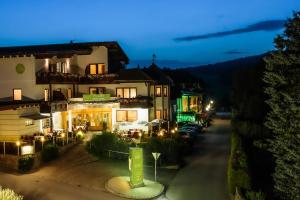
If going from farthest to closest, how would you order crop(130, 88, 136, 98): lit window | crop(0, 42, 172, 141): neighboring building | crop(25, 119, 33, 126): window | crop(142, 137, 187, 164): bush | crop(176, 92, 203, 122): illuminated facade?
1. crop(176, 92, 203, 122): illuminated facade
2. crop(130, 88, 136, 98): lit window
3. crop(0, 42, 172, 141): neighboring building
4. crop(25, 119, 33, 126): window
5. crop(142, 137, 187, 164): bush

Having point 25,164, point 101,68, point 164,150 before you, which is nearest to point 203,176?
point 164,150

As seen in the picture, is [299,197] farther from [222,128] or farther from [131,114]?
[222,128]

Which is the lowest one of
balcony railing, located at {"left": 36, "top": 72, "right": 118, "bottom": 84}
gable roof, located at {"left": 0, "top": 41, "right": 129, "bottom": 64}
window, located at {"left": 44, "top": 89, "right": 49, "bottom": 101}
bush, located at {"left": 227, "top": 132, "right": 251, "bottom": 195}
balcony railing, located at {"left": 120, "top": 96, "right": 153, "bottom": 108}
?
bush, located at {"left": 227, "top": 132, "right": 251, "bottom": 195}

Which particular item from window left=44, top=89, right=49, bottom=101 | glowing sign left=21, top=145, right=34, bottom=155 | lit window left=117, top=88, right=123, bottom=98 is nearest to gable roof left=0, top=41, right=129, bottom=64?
window left=44, top=89, right=49, bottom=101

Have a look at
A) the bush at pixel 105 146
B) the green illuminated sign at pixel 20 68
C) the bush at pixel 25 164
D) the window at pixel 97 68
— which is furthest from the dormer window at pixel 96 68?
the bush at pixel 25 164

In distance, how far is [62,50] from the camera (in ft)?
127

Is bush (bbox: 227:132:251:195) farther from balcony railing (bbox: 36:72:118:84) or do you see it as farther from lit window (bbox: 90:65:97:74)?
lit window (bbox: 90:65:97:74)

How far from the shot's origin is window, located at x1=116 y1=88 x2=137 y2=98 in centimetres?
4109

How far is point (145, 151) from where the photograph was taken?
1152 inches

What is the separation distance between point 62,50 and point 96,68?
15.8 ft

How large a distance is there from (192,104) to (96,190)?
48.2 m

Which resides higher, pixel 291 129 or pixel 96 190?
pixel 291 129

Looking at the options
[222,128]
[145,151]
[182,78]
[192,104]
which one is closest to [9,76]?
[145,151]

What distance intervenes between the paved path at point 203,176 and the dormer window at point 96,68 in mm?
13534
